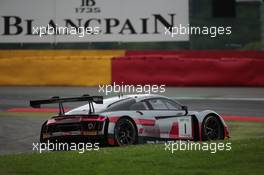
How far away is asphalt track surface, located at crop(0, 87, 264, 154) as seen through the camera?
15.7 metres

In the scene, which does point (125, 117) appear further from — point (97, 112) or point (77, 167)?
point (77, 167)

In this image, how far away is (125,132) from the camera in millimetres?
13945

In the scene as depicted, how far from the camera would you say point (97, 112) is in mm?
13812

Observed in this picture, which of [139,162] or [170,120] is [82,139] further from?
[139,162]

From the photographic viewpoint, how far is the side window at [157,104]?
14.8m

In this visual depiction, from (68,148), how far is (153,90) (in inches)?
450

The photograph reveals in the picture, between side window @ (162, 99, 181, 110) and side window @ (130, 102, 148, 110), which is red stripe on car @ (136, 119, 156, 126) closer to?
side window @ (130, 102, 148, 110)

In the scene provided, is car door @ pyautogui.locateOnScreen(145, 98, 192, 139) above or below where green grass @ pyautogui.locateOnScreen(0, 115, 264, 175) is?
above

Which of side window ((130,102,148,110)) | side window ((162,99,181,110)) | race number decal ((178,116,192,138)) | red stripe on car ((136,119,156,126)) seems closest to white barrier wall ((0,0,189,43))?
side window ((162,99,181,110))

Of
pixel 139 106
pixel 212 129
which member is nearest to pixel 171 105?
pixel 139 106

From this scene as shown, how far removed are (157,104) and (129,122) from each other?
3.45 feet

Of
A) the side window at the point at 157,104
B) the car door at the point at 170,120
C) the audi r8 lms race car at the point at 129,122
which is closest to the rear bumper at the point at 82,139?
the audi r8 lms race car at the point at 129,122

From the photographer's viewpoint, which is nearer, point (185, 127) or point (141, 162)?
point (141, 162)

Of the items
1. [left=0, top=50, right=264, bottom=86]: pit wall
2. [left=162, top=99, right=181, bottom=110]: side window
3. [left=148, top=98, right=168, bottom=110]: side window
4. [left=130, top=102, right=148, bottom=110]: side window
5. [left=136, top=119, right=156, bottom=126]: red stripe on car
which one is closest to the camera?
[left=136, top=119, right=156, bottom=126]: red stripe on car
